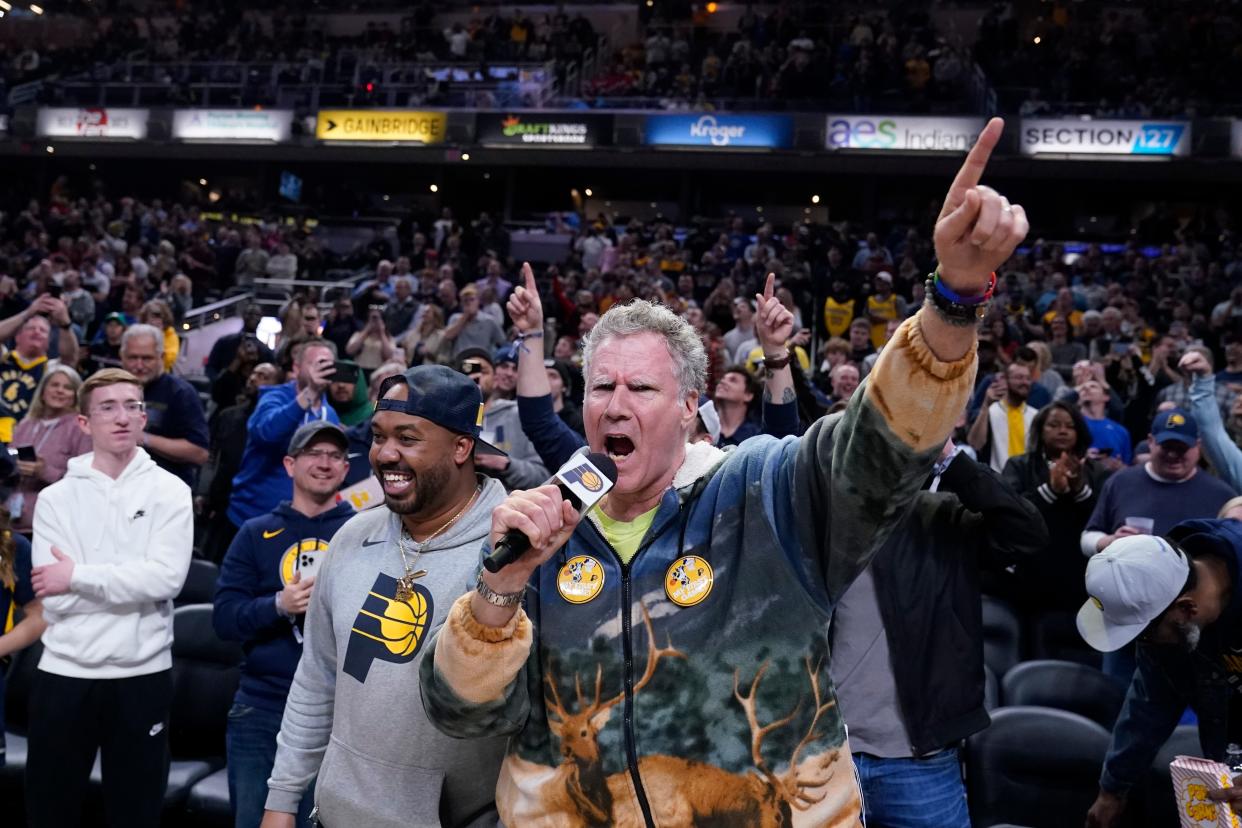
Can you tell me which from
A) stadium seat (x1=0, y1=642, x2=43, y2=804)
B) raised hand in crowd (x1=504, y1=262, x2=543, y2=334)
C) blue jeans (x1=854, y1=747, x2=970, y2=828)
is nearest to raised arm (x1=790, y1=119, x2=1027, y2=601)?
blue jeans (x1=854, y1=747, x2=970, y2=828)

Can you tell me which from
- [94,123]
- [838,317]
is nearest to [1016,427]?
[838,317]

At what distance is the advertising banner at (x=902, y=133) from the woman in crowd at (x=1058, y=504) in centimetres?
1411

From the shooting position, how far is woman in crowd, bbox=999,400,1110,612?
488cm

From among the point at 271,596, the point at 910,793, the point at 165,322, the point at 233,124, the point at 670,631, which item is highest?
Answer: the point at 233,124

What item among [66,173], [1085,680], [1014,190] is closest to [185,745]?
[1085,680]

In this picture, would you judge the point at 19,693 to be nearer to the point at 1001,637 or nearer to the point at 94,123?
the point at 1001,637

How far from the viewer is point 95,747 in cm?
358

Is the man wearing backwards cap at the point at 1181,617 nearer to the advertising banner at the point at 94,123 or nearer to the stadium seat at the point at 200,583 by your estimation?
the stadium seat at the point at 200,583

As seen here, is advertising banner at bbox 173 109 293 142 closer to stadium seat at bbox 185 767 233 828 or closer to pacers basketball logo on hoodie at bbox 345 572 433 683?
stadium seat at bbox 185 767 233 828

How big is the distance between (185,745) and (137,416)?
5.17 ft

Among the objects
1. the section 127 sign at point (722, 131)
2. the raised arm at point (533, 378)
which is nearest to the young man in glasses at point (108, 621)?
the raised arm at point (533, 378)

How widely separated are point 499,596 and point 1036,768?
2661 millimetres

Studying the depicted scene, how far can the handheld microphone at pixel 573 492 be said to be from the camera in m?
1.56

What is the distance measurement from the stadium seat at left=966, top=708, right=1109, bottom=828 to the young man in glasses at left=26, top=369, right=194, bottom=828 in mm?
2669
